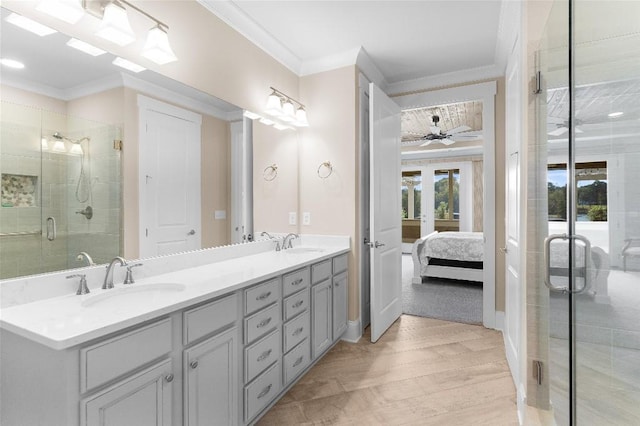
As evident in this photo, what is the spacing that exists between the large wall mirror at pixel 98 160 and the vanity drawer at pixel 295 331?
0.76m

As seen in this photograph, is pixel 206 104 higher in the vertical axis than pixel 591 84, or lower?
higher

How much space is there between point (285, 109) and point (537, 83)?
1.86 m

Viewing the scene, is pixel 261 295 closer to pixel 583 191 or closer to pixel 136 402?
pixel 136 402

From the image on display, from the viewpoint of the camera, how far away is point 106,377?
1095 millimetres

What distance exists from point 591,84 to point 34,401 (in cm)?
235

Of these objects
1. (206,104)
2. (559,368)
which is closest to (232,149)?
(206,104)

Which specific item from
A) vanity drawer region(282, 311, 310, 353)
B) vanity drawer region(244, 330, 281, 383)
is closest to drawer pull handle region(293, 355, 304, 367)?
vanity drawer region(282, 311, 310, 353)

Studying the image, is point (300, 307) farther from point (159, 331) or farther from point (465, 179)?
point (465, 179)

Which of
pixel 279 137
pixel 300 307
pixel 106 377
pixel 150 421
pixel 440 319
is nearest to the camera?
pixel 106 377

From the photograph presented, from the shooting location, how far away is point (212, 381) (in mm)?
1498

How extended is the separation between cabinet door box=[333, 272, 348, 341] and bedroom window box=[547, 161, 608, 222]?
1598mm

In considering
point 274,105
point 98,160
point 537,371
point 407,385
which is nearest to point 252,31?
point 274,105

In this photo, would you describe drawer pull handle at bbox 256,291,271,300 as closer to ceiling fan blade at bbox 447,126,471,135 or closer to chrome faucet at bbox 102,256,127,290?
chrome faucet at bbox 102,256,127,290

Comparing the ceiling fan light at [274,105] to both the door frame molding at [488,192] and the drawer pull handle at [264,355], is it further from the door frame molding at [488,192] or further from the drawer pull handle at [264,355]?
the door frame molding at [488,192]
